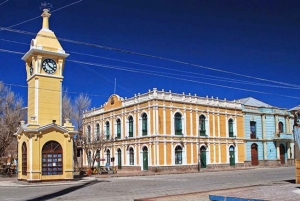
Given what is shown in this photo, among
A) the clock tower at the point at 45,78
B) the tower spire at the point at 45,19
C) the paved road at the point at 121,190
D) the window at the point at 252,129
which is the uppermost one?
the tower spire at the point at 45,19

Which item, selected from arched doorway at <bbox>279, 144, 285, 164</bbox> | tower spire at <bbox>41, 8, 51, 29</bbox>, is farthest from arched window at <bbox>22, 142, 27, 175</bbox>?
arched doorway at <bbox>279, 144, 285, 164</bbox>

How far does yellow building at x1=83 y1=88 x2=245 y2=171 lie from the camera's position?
43.8m

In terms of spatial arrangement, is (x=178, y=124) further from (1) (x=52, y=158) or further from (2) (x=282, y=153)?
(1) (x=52, y=158)

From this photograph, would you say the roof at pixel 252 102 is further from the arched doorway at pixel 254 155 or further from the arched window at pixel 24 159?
the arched window at pixel 24 159

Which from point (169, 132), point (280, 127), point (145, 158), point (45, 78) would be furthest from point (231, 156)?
point (45, 78)

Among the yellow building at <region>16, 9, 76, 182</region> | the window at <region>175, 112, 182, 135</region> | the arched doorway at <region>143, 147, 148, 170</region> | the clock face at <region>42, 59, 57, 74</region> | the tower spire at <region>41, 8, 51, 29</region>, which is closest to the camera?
the yellow building at <region>16, 9, 76, 182</region>

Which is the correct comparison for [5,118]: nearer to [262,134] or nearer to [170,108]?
[170,108]

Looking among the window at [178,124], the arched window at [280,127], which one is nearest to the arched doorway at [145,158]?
the window at [178,124]

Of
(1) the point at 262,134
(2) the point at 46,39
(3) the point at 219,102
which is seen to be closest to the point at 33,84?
(2) the point at 46,39

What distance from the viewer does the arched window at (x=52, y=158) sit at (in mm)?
28250

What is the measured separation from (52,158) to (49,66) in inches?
277

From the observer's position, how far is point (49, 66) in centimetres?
3019

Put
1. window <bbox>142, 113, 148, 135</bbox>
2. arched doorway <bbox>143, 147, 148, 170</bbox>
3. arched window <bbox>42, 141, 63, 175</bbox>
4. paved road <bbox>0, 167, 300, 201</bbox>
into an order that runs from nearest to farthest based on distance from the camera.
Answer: paved road <bbox>0, 167, 300, 201</bbox> < arched window <bbox>42, 141, 63, 175</bbox> < arched doorway <bbox>143, 147, 148, 170</bbox> < window <bbox>142, 113, 148, 135</bbox>

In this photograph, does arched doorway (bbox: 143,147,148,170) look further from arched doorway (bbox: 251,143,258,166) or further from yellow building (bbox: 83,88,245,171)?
arched doorway (bbox: 251,143,258,166)
